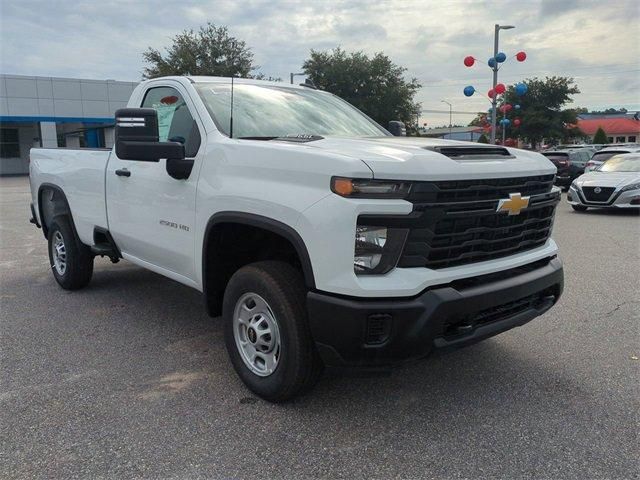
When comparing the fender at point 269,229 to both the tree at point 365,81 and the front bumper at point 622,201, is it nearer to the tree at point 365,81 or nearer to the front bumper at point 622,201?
the front bumper at point 622,201

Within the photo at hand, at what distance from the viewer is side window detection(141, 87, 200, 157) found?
3824mm

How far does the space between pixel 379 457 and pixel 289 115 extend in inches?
99.6

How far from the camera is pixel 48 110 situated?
35250mm

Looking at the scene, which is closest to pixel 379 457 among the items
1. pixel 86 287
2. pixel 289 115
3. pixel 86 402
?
pixel 86 402

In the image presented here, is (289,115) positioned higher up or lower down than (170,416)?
higher up

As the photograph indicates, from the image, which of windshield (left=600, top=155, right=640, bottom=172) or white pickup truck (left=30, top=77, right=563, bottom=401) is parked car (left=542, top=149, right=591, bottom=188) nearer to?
windshield (left=600, top=155, right=640, bottom=172)

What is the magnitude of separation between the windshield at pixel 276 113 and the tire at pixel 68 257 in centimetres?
253

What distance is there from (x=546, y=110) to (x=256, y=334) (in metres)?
52.8

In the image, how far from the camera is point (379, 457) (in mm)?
2770

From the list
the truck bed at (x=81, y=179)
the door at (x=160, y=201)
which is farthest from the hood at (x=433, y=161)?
the truck bed at (x=81, y=179)

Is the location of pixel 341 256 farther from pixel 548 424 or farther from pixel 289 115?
pixel 289 115

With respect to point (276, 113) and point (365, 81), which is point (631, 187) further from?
point (365, 81)

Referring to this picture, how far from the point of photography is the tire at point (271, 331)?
2.99 m

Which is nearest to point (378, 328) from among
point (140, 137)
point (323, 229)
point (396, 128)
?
point (323, 229)
